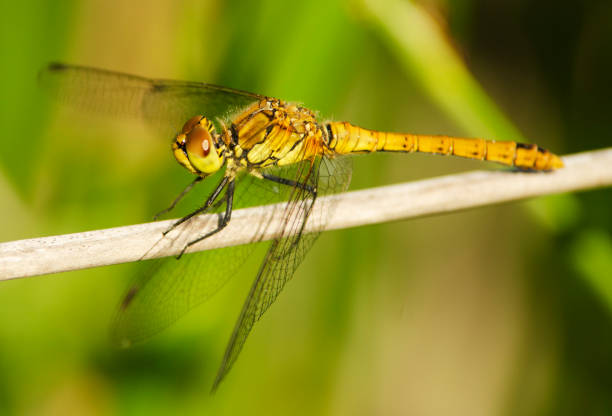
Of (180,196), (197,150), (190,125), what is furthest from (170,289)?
(190,125)

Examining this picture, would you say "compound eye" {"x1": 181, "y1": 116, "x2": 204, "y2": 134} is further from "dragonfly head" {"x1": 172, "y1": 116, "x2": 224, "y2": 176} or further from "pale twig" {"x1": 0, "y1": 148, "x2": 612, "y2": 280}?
"pale twig" {"x1": 0, "y1": 148, "x2": 612, "y2": 280}

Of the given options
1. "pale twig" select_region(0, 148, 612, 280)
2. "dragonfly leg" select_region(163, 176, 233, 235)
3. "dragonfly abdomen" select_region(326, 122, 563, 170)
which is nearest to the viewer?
"pale twig" select_region(0, 148, 612, 280)

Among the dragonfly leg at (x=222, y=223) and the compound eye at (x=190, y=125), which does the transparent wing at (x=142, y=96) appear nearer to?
the compound eye at (x=190, y=125)

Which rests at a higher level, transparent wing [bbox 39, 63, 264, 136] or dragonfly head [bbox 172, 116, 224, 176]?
transparent wing [bbox 39, 63, 264, 136]

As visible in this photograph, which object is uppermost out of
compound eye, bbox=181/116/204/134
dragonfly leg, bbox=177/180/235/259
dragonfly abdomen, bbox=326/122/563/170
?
dragonfly abdomen, bbox=326/122/563/170

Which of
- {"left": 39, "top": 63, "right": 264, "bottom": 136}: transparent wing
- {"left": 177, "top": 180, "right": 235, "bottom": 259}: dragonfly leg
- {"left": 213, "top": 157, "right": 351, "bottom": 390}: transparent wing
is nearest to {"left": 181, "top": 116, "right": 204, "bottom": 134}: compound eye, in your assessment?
{"left": 39, "top": 63, "right": 264, "bottom": 136}: transparent wing

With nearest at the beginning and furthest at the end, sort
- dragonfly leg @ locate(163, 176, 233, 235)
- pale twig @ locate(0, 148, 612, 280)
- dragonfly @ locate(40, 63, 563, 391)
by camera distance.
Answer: pale twig @ locate(0, 148, 612, 280)
dragonfly leg @ locate(163, 176, 233, 235)
dragonfly @ locate(40, 63, 563, 391)

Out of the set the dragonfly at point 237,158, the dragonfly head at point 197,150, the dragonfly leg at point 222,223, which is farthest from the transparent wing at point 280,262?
the dragonfly head at point 197,150
